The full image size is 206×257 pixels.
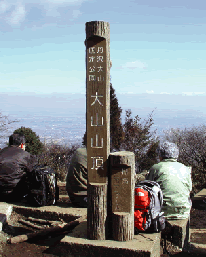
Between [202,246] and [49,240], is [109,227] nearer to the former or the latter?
[49,240]

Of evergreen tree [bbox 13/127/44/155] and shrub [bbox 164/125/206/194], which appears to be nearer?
shrub [bbox 164/125/206/194]

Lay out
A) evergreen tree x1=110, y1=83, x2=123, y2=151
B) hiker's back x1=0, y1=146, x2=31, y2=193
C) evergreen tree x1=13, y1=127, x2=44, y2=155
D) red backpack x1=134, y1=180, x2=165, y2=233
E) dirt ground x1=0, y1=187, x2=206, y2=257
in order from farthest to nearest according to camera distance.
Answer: evergreen tree x1=13, y1=127, x2=44, y2=155
evergreen tree x1=110, y1=83, x2=123, y2=151
hiker's back x1=0, y1=146, x2=31, y2=193
dirt ground x1=0, y1=187, x2=206, y2=257
red backpack x1=134, y1=180, x2=165, y2=233

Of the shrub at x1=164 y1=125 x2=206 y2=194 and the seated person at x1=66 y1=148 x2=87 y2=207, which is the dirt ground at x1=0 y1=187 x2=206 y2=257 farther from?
the shrub at x1=164 y1=125 x2=206 y2=194

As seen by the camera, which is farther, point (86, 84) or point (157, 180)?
point (157, 180)

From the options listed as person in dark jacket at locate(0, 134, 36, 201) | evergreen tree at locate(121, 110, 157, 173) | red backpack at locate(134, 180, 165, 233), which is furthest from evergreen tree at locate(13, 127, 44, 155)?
red backpack at locate(134, 180, 165, 233)

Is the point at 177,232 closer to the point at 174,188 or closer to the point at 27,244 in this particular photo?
the point at 174,188

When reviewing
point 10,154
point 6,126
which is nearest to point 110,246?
point 10,154

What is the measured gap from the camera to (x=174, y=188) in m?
4.01

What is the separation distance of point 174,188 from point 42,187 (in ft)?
7.60

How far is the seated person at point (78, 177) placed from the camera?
4.93 m

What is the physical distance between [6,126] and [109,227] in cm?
871

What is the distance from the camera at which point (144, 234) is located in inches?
142

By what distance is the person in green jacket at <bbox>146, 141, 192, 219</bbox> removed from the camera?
13.1 feet

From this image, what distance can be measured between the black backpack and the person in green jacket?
187 centimetres
